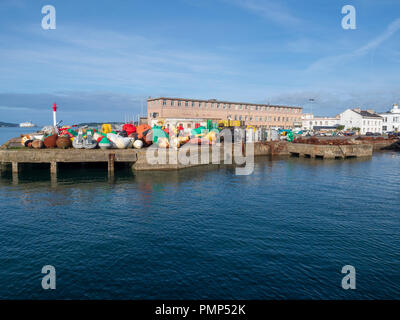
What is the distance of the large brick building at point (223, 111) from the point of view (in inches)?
3310

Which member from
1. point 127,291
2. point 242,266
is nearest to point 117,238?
point 127,291

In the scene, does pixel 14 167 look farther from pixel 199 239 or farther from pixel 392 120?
pixel 392 120

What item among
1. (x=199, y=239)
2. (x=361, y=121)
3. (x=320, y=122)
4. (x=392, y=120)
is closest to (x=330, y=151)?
(x=199, y=239)

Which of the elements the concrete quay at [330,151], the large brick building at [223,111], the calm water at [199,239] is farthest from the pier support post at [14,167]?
the concrete quay at [330,151]

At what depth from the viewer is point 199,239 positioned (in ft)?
61.8

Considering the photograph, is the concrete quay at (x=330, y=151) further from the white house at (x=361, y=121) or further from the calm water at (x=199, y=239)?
the white house at (x=361, y=121)

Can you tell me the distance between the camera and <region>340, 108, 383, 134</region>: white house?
13075 cm

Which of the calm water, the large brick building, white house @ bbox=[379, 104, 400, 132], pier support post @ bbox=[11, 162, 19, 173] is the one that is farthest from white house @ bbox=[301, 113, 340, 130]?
pier support post @ bbox=[11, 162, 19, 173]

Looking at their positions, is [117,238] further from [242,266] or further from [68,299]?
[242,266]

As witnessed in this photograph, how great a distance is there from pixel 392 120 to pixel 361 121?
2188cm

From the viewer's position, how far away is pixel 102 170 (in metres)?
→ 44.9

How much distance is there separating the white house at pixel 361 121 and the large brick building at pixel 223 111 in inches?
1304

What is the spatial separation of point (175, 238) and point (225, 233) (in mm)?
3482

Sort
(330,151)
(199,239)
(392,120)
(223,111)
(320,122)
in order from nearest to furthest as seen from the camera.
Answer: (199,239), (330,151), (223,111), (392,120), (320,122)
